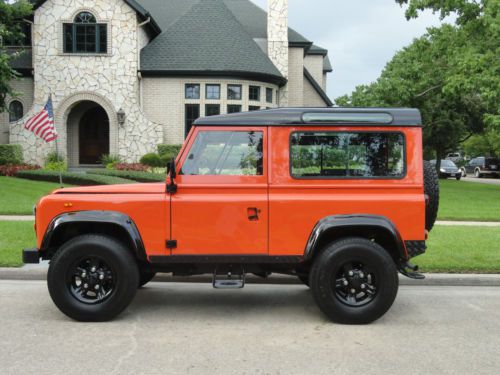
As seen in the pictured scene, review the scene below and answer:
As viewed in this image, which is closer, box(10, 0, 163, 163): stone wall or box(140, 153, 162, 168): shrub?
box(140, 153, 162, 168): shrub

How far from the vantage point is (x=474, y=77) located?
A: 20516 millimetres

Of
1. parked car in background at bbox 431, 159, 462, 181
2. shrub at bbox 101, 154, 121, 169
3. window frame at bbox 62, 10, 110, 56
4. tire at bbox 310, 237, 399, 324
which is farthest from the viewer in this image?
parked car in background at bbox 431, 159, 462, 181

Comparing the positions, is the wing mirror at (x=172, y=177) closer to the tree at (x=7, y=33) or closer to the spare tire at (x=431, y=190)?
the spare tire at (x=431, y=190)

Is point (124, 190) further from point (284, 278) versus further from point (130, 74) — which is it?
point (130, 74)

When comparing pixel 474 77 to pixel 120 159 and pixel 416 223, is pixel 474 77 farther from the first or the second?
pixel 416 223

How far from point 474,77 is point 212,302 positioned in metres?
17.5

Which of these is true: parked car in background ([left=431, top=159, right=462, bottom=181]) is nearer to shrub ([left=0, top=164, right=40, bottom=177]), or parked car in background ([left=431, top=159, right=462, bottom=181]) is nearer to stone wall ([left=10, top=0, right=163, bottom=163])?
stone wall ([left=10, top=0, right=163, bottom=163])

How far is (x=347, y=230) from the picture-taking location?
5.58 m

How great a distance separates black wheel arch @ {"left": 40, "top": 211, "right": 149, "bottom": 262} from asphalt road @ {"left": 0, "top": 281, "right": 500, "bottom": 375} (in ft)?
2.48

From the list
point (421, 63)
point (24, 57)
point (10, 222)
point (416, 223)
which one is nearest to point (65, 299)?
point (416, 223)

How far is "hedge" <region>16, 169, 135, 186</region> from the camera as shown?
715 inches

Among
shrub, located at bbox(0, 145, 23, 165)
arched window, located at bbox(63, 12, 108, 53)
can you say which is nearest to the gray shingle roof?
arched window, located at bbox(63, 12, 108, 53)

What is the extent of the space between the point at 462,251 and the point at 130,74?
19253 millimetres

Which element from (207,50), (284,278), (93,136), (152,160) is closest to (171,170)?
(284,278)
